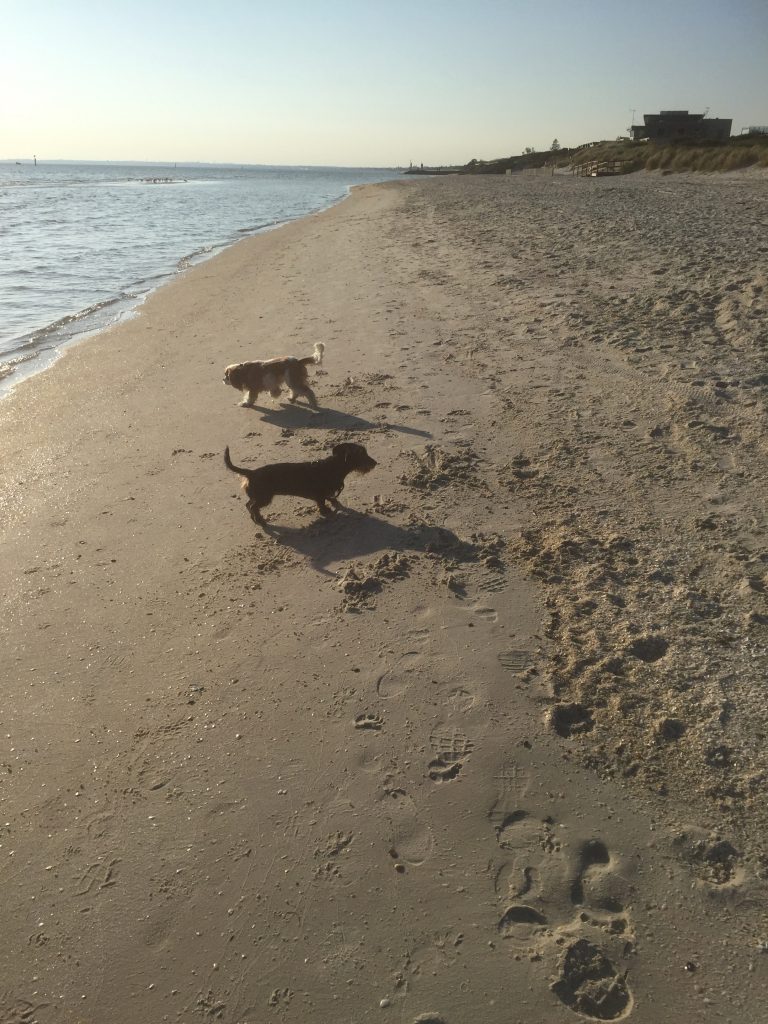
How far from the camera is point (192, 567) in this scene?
13.5ft

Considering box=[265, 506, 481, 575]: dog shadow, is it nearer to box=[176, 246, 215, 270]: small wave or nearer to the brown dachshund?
the brown dachshund

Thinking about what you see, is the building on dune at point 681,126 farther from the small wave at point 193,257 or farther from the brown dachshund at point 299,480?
the brown dachshund at point 299,480

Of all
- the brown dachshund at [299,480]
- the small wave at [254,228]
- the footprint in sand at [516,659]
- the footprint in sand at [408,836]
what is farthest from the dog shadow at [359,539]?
the small wave at [254,228]

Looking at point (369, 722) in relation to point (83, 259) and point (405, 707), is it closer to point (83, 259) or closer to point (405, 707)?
point (405, 707)

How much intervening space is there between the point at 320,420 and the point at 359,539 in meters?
2.32

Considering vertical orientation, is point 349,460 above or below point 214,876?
above

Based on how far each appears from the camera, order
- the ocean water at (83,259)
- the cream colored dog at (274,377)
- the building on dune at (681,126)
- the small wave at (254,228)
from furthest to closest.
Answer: the building on dune at (681,126)
the small wave at (254,228)
the ocean water at (83,259)
the cream colored dog at (274,377)

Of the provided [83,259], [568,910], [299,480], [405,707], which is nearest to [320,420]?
[299,480]

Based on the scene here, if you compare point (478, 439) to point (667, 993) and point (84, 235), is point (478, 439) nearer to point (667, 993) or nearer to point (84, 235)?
point (667, 993)

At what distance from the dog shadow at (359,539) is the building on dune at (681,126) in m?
66.3

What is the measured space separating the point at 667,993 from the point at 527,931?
0.42m

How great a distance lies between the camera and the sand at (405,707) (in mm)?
2031

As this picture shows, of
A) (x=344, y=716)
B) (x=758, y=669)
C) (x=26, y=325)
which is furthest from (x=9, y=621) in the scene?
(x=26, y=325)

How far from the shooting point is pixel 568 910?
2.11m
